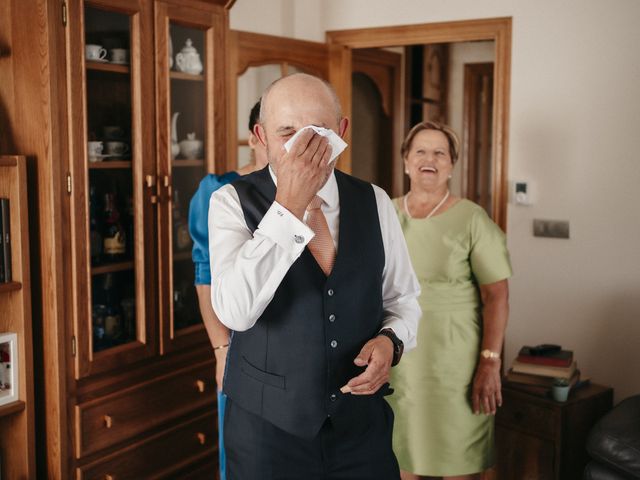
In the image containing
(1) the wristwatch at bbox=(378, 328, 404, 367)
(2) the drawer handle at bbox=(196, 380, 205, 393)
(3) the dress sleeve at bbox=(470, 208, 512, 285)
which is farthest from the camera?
(2) the drawer handle at bbox=(196, 380, 205, 393)

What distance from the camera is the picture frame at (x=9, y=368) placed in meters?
2.23

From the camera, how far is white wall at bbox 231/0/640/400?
3.24m

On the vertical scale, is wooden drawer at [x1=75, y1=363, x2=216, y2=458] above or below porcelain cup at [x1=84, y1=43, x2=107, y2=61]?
below

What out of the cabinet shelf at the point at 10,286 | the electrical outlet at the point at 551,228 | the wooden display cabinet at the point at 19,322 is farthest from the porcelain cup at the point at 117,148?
the electrical outlet at the point at 551,228

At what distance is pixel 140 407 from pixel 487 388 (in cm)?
117

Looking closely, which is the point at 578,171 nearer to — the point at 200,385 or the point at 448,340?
the point at 448,340

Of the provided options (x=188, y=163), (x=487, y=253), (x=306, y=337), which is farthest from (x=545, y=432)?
(x=306, y=337)

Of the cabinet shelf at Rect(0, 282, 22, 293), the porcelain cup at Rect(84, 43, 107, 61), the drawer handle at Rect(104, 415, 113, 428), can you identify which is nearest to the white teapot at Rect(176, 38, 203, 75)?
the porcelain cup at Rect(84, 43, 107, 61)

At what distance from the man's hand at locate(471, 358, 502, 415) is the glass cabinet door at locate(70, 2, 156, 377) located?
43.3 inches

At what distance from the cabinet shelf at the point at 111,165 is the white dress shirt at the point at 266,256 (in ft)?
3.41

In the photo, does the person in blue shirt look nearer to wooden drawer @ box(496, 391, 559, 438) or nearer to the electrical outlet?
wooden drawer @ box(496, 391, 559, 438)

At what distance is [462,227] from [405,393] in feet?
1.87

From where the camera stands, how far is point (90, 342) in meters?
2.36

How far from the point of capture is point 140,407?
2.59m
